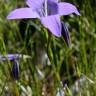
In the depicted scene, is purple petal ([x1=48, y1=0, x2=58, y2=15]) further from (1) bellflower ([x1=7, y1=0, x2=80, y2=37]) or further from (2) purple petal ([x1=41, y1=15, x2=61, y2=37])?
(2) purple petal ([x1=41, y1=15, x2=61, y2=37])

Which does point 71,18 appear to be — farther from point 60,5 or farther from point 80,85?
point 60,5

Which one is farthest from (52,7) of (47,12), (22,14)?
(22,14)

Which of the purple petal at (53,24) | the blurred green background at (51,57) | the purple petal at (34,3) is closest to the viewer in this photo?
the purple petal at (53,24)

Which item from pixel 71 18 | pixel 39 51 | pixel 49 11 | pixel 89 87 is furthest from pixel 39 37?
pixel 49 11

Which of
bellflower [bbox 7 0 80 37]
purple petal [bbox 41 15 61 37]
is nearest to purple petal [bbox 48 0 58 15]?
bellflower [bbox 7 0 80 37]

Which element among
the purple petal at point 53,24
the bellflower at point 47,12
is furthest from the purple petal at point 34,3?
the purple petal at point 53,24

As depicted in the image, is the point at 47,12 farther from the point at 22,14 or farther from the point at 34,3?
the point at 22,14

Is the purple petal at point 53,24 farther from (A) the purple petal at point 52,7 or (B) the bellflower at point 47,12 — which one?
(A) the purple petal at point 52,7
